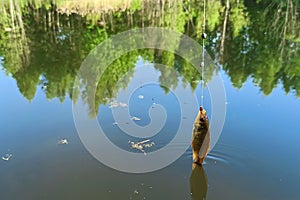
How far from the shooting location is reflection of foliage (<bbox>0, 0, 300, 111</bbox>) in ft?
40.3

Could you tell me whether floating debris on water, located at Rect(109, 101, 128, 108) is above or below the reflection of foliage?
below

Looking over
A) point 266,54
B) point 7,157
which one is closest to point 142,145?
point 7,157

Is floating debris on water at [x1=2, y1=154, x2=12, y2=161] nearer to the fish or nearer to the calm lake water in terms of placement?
the calm lake water

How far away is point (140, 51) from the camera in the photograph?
15.6 metres

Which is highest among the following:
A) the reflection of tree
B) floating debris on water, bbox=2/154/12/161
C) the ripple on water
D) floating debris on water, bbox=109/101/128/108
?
the reflection of tree

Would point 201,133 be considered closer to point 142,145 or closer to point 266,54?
point 142,145

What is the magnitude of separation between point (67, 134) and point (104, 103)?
2.02 meters

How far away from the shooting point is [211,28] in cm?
2033

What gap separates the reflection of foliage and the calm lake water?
7 centimetres

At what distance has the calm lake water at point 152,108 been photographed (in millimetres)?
6414

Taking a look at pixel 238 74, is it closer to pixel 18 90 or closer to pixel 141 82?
pixel 141 82

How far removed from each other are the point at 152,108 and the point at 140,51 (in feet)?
20.9

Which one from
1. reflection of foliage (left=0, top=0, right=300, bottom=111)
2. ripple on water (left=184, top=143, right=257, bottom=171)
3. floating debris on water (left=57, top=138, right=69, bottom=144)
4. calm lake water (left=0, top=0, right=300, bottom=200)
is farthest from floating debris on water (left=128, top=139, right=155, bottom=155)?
reflection of foliage (left=0, top=0, right=300, bottom=111)

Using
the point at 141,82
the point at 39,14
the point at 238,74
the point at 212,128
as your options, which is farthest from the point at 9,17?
the point at 212,128
